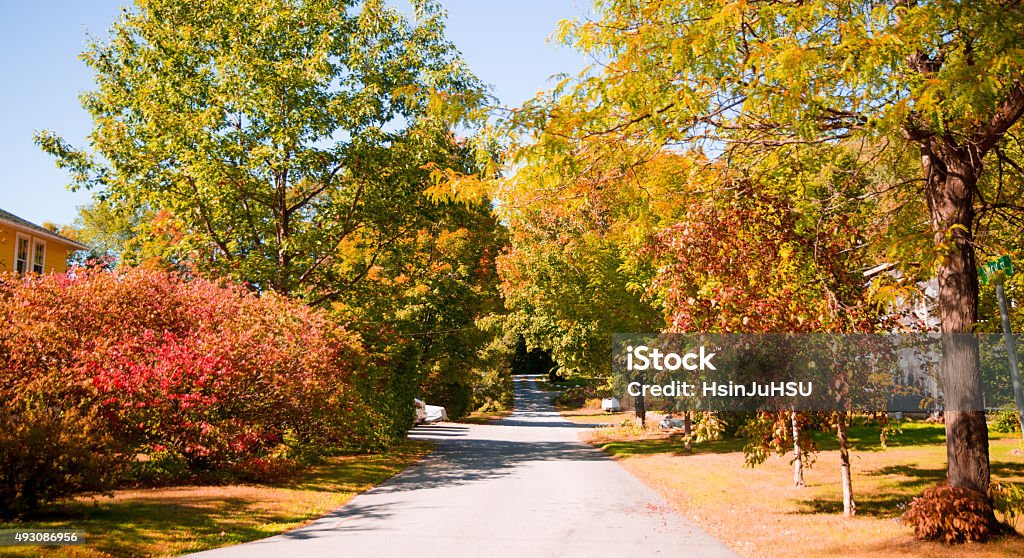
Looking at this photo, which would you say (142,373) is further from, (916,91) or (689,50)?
(916,91)

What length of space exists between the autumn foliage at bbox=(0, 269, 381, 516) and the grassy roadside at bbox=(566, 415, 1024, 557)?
8191 millimetres

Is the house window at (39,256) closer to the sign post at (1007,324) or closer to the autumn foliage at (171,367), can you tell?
the autumn foliage at (171,367)

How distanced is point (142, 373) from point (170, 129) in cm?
865

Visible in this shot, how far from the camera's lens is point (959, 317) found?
911 cm

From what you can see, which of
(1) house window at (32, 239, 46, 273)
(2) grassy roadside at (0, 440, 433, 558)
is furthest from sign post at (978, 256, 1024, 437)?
(1) house window at (32, 239, 46, 273)

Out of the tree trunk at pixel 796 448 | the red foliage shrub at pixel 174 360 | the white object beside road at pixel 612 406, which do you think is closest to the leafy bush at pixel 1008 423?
the tree trunk at pixel 796 448

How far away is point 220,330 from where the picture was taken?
15.0 metres

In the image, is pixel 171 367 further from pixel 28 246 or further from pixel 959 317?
pixel 28 246

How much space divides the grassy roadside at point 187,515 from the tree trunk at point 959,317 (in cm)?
919

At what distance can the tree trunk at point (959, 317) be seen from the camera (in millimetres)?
8875

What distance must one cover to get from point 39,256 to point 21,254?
5.29 ft

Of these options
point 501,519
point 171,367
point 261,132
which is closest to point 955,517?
point 501,519

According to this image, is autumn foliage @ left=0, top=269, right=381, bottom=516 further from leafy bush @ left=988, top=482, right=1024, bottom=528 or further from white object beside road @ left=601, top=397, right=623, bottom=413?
white object beside road @ left=601, top=397, right=623, bottom=413

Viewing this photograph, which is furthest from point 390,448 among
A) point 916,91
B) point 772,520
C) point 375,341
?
point 916,91
